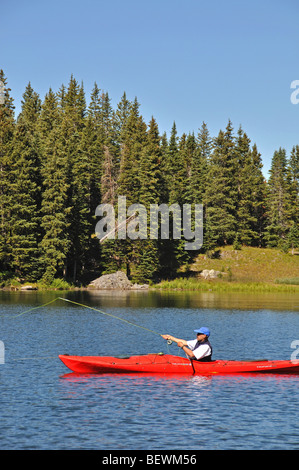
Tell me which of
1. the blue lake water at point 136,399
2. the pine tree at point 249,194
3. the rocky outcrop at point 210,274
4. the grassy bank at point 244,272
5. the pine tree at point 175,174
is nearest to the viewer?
the blue lake water at point 136,399

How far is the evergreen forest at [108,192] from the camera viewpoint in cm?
6456

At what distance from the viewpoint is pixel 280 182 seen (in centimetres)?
9450

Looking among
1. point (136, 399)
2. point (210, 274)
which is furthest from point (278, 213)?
point (136, 399)

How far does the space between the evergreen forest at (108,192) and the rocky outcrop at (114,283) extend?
4.89ft

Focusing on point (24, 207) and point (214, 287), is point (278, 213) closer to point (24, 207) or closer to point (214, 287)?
point (214, 287)

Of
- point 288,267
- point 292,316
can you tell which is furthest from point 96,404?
point 288,267

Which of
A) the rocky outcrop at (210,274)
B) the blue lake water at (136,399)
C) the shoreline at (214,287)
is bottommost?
the blue lake water at (136,399)

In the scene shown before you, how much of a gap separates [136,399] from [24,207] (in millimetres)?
50023

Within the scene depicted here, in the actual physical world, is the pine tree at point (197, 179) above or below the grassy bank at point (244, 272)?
above

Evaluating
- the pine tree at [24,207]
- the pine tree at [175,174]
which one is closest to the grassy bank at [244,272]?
the pine tree at [175,174]

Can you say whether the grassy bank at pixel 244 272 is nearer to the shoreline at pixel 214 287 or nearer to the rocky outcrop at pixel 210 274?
the shoreline at pixel 214 287

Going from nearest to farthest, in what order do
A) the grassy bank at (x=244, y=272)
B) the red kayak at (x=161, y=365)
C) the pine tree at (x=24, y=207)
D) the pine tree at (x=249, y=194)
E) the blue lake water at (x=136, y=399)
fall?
the blue lake water at (x=136, y=399) → the red kayak at (x=161, y=365) → the pine tree at (x=24, y=207) → the grassy bank at (x=244, y=272) → the pine tree at (x=249, y=194)

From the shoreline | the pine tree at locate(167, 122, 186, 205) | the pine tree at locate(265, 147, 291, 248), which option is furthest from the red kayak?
the pine tree at locate(265, 147, 291, 248)

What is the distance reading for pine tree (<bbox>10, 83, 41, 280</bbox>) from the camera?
6316cm
